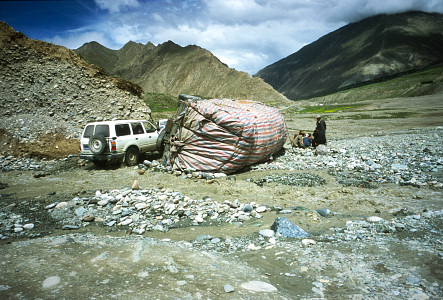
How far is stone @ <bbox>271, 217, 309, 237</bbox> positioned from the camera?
13.8ft

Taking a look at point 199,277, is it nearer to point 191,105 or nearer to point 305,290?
point 305,290

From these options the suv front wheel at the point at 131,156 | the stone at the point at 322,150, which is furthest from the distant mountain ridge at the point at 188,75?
the suv front wheel at the point at 131,156

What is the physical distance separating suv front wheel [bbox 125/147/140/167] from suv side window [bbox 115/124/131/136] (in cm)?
76

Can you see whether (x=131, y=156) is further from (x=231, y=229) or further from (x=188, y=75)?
(x=188, y=75)

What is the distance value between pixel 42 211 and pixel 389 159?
11.7 m

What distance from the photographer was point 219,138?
8.53 meters

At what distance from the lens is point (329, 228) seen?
442 centimetres

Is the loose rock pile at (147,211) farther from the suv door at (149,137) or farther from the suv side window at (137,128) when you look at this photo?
the suv door at (149,137)

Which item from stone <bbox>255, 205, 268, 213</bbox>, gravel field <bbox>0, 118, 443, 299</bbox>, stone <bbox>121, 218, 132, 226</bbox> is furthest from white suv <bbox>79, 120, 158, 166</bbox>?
stone <bbox>255, 205, 268, 213</bbox>

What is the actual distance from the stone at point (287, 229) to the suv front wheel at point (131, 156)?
8.35 metres

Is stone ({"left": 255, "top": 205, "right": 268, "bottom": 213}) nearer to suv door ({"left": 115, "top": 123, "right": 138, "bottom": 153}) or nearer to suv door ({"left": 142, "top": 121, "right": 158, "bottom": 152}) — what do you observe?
suv door ({"left": 115, "top": 123, "right": 138, "bottom": 153})

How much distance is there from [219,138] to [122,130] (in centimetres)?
492

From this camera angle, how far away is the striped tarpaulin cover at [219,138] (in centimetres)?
849


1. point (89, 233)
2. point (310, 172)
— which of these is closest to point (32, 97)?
point (89, 233)
